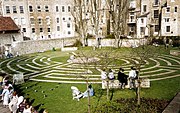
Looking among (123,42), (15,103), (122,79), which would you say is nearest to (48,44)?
(123,42)

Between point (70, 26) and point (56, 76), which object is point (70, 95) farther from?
point (70, 26)

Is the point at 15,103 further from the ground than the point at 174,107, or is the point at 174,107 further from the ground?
the point at 174,107

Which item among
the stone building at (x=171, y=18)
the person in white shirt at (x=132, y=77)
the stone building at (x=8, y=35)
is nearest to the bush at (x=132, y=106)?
the person in white shirt at (x=132, y=77)

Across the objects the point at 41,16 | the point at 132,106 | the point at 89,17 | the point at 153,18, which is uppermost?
the point at 41,16

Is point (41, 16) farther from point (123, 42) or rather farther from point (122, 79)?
point (122, 79)

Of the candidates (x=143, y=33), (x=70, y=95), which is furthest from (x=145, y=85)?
(x=143, y=33)

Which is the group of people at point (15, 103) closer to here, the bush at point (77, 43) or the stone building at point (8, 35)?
the stone building at point (8, 35)

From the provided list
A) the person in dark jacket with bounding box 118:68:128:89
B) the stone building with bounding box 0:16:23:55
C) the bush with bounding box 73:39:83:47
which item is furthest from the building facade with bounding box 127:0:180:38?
the person in dark jacket with bounding box 118:68:128:89

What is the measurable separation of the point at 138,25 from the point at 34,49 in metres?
28.0

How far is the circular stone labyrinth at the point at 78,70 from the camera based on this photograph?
2429cm

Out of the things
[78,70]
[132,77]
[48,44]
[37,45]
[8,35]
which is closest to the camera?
[132,77]

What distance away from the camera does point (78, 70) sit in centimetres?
2794

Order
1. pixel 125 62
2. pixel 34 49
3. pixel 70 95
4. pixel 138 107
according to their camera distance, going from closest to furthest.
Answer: pixel 138 107, pixel 70 95, pixel 125 62, pixel 34 49

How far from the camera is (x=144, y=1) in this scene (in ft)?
189
